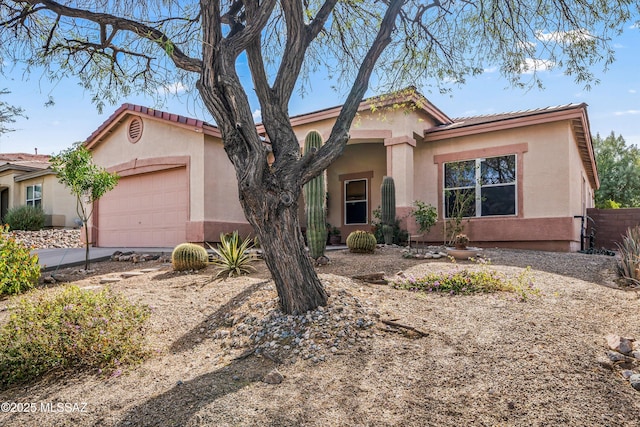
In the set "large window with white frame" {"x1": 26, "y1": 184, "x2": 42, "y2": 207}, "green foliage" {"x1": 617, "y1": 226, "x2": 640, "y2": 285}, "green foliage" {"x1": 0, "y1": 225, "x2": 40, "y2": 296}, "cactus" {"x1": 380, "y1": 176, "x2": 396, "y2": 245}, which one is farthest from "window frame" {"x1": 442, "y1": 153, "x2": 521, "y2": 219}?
"large window with white frame" {"x1": 26, "y1": 184, "x2": 42, "y2": 207}

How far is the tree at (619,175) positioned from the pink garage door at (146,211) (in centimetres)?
2753

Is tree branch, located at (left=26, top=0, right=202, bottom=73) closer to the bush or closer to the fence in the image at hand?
the fence

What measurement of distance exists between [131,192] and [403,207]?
9.20 meters

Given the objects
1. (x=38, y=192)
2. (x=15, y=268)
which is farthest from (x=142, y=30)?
(x=38, y=192)

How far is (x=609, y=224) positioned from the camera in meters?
14.6

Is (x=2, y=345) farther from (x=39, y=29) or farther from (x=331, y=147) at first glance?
(x=39, y=29)

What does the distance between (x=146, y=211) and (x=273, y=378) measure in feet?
39.6

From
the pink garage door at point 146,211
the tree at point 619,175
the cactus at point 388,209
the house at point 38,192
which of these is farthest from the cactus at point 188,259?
the tree at point 619,175

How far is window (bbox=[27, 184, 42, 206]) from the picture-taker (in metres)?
21.5

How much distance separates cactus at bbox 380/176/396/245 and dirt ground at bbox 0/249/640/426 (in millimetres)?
5678

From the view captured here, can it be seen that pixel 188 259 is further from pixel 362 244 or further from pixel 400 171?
pixel 400 171

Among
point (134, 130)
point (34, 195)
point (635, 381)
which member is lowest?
point (635, 381)

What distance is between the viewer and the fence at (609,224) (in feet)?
46.6

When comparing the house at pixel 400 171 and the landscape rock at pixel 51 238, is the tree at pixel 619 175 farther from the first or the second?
the landscape rock at pixel 51 238
